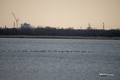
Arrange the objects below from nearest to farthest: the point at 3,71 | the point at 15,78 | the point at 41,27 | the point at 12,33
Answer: the point at 15,78, the point at 3,71, the point at 12,33, the point at 41,27

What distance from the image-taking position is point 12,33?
483 feet

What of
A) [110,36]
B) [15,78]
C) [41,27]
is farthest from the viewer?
[41,27]

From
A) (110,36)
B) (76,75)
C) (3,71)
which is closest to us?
(76,75)

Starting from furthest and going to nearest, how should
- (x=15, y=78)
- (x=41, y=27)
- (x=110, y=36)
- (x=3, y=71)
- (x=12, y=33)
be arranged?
(x=41, y=27)
(x=12, y=33)
(x=110, y=36)
(x=3, y=71)
(x=15, y=78)

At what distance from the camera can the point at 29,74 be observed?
18.9 m

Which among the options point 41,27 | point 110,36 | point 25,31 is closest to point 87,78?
point 110,36

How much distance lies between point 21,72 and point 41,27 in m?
151

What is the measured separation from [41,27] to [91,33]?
4373 cm

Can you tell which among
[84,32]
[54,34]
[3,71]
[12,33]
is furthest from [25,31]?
[3,71]

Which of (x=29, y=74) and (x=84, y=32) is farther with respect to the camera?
(x=84, y=32)

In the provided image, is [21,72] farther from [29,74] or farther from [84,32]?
[84,32]

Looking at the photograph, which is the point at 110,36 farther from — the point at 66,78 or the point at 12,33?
the point at 66,78

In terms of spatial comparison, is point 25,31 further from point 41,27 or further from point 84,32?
point 84,32

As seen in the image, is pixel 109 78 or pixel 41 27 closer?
pixel 109 78
